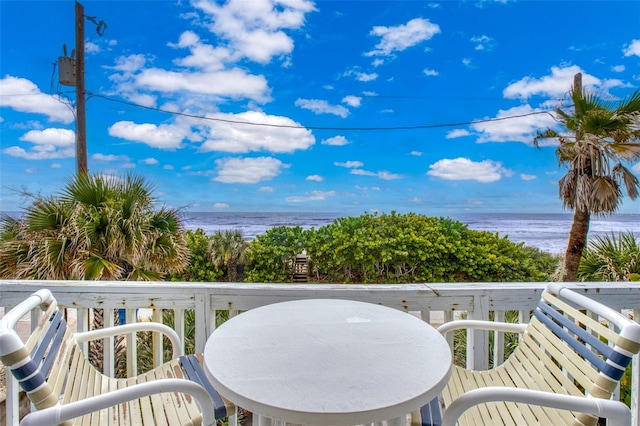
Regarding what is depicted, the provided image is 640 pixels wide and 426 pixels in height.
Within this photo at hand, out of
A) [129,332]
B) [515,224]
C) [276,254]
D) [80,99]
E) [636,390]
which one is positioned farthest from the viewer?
[515,224]

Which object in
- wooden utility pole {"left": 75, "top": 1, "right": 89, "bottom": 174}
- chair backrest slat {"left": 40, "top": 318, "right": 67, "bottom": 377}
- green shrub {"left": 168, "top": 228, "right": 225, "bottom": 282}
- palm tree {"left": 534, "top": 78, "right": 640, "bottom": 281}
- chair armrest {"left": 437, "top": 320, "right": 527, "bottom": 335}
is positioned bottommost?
green shrub {"left": 168, "top": 228, "right": 225, "bottom": 282}

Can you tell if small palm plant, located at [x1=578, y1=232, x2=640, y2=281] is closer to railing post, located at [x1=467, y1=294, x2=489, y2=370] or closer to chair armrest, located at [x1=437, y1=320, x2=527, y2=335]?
railing post, located at [x1=467, y1=294, x2=489, y2=370]

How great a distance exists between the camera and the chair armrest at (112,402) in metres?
0.76

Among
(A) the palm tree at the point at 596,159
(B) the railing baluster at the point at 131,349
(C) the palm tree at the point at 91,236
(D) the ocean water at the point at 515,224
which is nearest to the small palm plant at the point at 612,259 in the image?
(A) the palm tree at the point at 596,159

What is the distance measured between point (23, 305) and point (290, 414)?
877 mm

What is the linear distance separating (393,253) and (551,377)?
5082mm

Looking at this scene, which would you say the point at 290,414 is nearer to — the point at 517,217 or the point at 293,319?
the point at 293,319

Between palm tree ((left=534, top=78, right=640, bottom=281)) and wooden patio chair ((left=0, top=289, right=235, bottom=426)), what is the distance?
614 centimetres

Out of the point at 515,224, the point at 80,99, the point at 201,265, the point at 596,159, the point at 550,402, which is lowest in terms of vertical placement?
the point at 201,265

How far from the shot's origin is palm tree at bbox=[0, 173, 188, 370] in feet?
8.98

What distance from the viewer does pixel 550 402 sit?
2.68 ft

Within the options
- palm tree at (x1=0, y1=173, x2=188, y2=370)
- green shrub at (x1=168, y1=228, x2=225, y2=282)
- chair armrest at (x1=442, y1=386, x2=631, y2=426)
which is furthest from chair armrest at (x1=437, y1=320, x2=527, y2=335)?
green shrub at (x1=168, y1=228, x2=225, y2=282)

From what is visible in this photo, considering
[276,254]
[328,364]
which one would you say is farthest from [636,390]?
[276,254]

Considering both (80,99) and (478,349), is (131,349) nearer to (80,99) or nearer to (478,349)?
(478,349)
